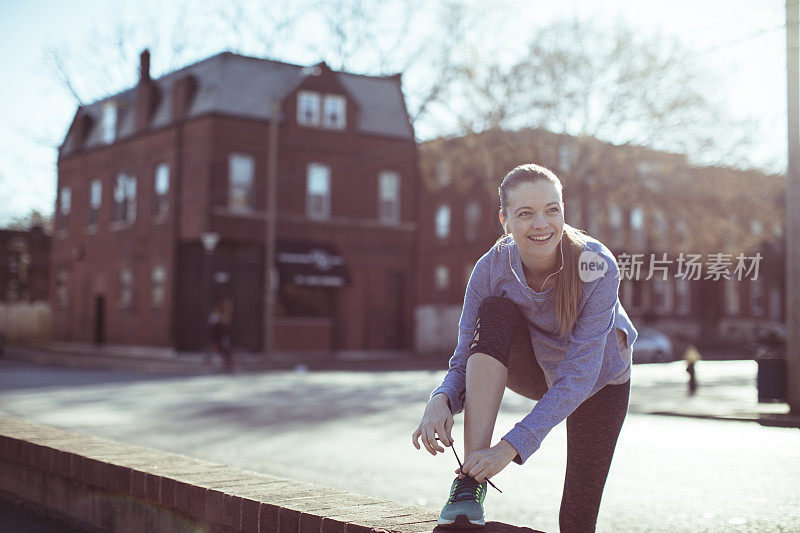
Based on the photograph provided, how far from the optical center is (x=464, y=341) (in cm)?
317

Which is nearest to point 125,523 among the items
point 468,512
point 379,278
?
point 468,512

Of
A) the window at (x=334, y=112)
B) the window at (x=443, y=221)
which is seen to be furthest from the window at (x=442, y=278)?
the window at (x=334, y=112)

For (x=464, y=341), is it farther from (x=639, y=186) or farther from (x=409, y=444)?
(x=639, y=186)

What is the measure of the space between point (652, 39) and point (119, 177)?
2224 centimetres

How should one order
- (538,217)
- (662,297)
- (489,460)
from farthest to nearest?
1. (662,297)
2. (538,217)
3. (489,460)

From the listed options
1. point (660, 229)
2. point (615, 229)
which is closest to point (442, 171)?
point (615, 229)

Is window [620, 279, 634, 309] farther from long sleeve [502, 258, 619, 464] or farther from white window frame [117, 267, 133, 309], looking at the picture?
white window frame [117, 267, 133, 309]

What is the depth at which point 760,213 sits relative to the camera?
24.1 meters

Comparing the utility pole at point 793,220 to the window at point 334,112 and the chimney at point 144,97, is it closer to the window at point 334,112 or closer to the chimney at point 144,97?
the window at point 334,112

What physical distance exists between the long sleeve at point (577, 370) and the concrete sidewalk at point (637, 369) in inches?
307

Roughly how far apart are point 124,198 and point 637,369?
2119 centimetres

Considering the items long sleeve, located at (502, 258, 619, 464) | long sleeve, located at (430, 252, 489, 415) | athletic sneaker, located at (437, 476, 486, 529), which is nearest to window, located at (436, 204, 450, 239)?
long sleeve, located at (430, 252, 489, 415)

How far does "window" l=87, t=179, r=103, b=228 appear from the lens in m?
38.0

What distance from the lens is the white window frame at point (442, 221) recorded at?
1610 inches
